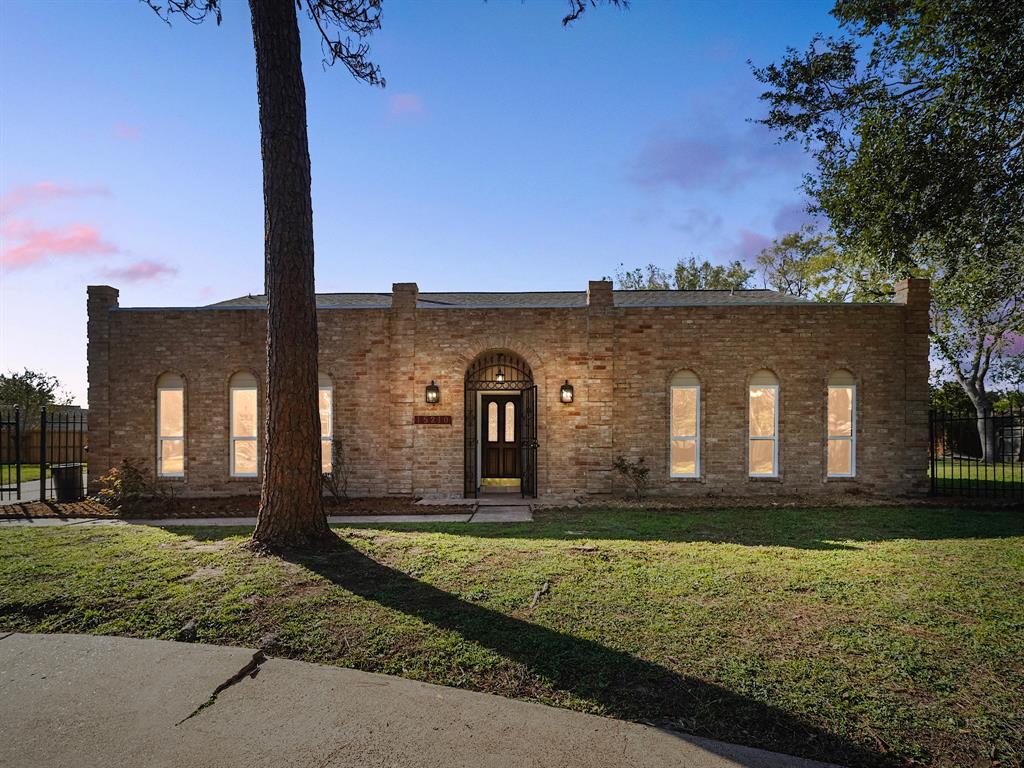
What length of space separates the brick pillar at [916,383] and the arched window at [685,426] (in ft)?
14.1

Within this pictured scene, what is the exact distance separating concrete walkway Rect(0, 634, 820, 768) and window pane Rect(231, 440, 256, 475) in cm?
822

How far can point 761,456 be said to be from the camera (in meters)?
11.4

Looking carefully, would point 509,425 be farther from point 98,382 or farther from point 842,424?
point 98,382

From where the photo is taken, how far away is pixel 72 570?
18.9 ft

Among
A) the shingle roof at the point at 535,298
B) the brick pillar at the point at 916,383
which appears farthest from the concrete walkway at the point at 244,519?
the brick pillar at the point at 916,383

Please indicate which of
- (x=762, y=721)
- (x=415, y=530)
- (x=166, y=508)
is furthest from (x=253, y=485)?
(x=762, y=721)

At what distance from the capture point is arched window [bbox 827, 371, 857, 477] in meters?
11.4

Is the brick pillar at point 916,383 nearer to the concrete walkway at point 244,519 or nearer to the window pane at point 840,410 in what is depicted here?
the window pane at point 840,410

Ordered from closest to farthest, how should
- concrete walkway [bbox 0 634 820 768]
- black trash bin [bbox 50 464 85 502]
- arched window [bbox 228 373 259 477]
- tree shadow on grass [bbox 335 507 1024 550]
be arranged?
1. concrete walkway [bbox 0 634 820 768]
2. tree shadow on grass [bbox 335 507 1024 550]
3. black trash bin [bbox 50 464 85 502]
4. arched window [bbox 228 373 259 477]

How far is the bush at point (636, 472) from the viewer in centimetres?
1096

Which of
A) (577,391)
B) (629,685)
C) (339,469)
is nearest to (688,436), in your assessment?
(577,391)

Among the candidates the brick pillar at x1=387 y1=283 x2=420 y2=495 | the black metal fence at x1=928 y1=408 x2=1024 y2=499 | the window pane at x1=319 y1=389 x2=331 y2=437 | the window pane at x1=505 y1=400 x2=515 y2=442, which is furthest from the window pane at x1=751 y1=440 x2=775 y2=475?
the window pane at x1=319 y1=389 x2=331 y2=437

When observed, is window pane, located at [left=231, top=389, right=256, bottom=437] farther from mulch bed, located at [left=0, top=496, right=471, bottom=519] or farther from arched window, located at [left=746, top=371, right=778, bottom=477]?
arched window, located at [left=746, top=371, right=778, bottom=477]

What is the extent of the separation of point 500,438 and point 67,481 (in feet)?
30.2
